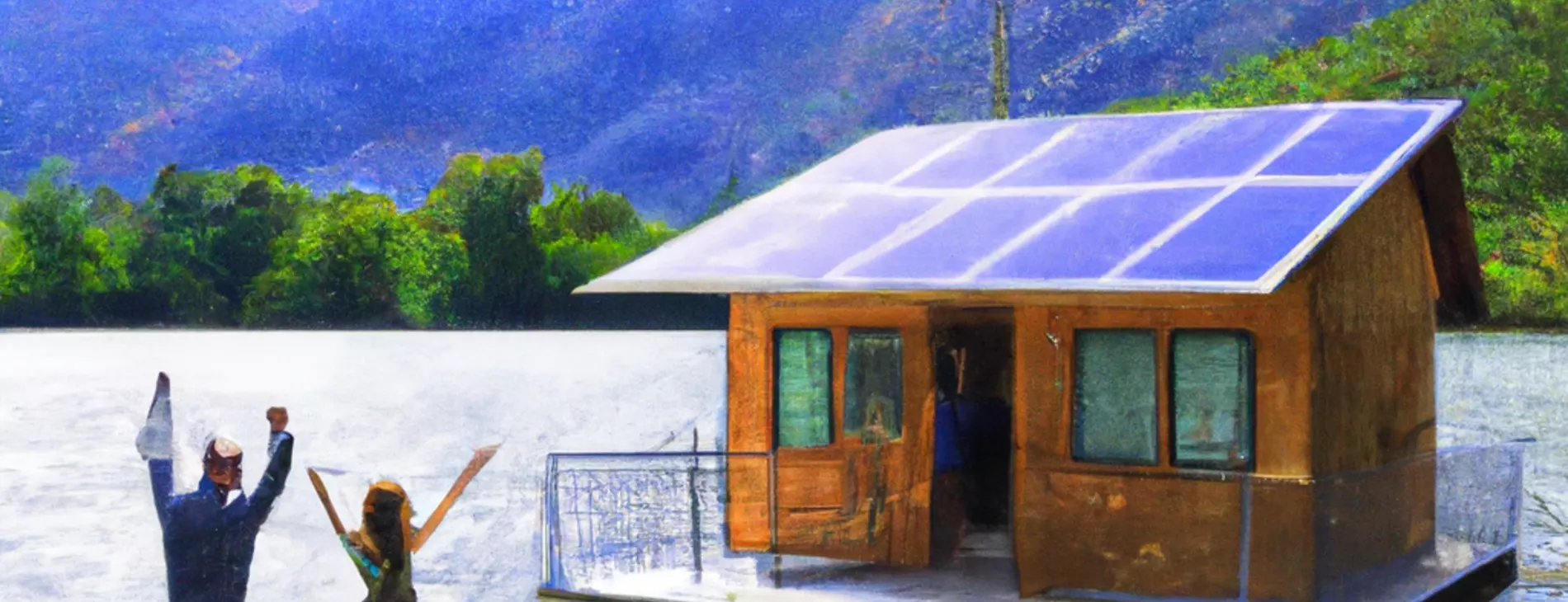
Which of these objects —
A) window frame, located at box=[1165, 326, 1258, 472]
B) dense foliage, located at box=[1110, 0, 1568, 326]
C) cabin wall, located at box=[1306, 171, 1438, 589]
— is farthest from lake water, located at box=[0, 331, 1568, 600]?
dense foliage, located at box=[1110, 0, 1568, 326]

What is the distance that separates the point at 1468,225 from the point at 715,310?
108840 mm

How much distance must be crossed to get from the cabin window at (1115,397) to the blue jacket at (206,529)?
5.52 metres

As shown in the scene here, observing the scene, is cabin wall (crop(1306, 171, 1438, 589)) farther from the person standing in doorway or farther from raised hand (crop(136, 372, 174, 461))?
raised hand (crop(136, 372, 174, 461))

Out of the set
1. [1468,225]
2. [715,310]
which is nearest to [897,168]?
[1468,225]

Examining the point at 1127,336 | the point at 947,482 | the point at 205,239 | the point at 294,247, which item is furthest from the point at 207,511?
the point at 294,247

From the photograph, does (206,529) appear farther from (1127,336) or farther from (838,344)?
(1127,336)

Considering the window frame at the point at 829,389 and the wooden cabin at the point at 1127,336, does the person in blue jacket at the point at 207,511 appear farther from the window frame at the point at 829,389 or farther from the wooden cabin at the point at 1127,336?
the window frame at the point at 829,389

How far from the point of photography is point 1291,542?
11742mm

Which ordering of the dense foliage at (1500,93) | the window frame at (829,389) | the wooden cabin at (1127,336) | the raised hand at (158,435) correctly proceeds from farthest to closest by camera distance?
the dense foliage at (1500,93) < the window frame at (829,389) < the wooden cabin at (1127,336) < the raised hand at (158,435)

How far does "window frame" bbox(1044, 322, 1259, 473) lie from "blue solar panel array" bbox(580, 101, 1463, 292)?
71 centimetres

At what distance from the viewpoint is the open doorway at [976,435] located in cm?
1454

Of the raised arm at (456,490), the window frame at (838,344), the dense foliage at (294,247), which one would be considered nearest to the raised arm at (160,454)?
the raised arm at (456,490)

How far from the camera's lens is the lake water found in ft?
90.6

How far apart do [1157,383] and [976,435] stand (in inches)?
131
